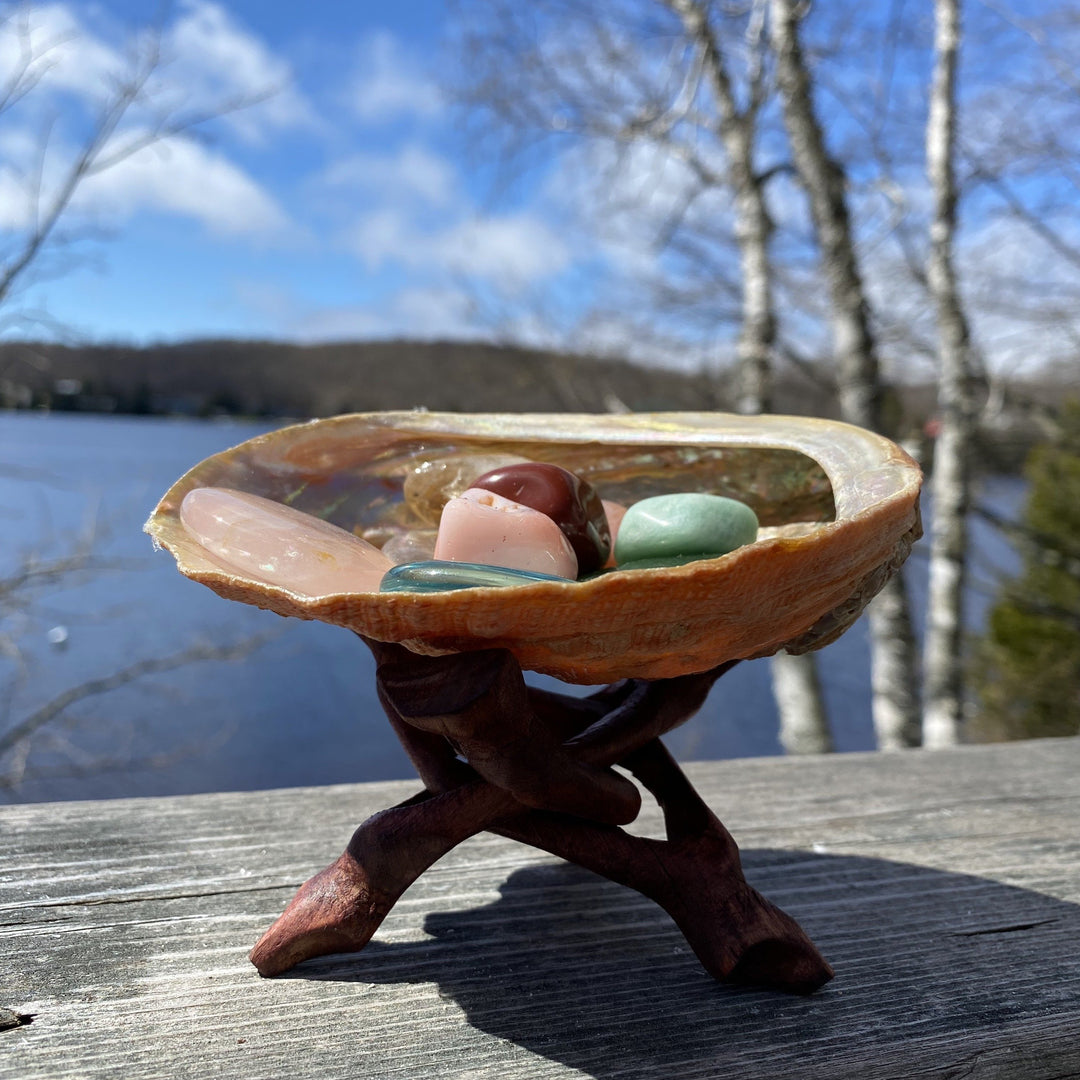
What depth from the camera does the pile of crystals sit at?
81 centimetres

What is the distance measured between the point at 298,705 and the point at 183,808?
26.5ft

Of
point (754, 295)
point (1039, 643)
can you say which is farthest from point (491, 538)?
point (1039, 643)

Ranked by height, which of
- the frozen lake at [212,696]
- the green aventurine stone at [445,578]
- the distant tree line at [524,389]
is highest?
the green aventurine stone at [445,578]

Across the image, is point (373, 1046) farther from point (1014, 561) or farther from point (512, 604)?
point (1014, 561)

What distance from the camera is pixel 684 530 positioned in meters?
0.91

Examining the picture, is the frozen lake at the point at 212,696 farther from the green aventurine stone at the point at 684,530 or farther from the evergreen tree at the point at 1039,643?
the green aventurine stone at the point at 684,530

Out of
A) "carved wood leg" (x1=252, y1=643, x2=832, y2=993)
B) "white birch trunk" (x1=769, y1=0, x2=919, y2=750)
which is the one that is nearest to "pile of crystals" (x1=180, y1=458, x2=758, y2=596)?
"carved wood leg" (x1=252, y1=643, x2=832, y2=993)

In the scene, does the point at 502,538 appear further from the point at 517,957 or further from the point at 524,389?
the point at 524,389

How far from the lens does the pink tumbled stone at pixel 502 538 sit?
871 mm

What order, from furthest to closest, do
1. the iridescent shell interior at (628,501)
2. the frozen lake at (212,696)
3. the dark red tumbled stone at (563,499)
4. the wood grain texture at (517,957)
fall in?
1. the frozen lake at (212,696)
2. the dark red tumbled stone at (563,499)
3. the wood grain texture at (517,957)
4. the iridescent shell interior at (628,501)

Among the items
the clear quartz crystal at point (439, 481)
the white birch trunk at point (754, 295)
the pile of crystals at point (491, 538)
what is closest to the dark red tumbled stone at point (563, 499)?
the pile of crystals at point (491, 538)

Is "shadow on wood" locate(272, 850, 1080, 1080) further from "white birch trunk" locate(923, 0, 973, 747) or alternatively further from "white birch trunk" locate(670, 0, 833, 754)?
"white birch trunk" locate(670, 0, 833, 754)

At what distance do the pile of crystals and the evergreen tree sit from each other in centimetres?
723

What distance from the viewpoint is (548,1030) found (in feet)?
2.82
